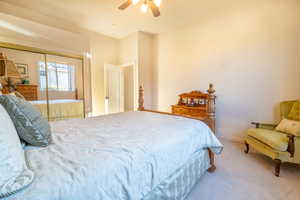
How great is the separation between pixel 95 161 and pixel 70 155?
8.4 inches

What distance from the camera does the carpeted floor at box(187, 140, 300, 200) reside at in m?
1.61

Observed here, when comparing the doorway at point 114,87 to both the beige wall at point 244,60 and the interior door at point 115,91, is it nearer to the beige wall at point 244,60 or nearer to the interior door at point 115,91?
the interior door at point 115,91

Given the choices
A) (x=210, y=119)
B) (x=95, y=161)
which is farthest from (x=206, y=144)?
(x=95, y=161)

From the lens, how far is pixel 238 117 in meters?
3.26

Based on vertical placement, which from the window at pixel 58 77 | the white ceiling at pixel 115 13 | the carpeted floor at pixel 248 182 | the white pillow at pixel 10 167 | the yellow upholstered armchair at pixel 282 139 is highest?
the white ceiling at pixel 115 13

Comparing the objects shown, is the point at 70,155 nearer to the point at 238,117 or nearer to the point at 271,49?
the point at 238,117

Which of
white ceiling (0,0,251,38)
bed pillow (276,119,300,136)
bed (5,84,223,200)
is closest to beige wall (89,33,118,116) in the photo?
white ceiling (0,0,251,38)

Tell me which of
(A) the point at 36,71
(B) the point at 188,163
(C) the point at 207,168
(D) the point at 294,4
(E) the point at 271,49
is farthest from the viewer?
(A) the point at 36,71

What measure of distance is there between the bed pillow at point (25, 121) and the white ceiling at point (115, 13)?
272cm

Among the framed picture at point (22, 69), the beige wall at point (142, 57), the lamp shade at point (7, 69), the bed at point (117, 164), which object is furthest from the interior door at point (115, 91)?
the bed at point (117, 164)

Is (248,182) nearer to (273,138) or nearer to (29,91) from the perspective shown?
(273,138)

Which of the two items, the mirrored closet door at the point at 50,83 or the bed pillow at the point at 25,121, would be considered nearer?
the bed pillow at the point at 25,121

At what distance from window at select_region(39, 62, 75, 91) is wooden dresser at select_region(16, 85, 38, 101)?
0.14m

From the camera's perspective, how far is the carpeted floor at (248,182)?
1.61 metres
